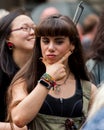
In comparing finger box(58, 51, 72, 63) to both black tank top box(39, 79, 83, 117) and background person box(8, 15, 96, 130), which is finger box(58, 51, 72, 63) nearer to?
background person box(8, 15, 96, 130)

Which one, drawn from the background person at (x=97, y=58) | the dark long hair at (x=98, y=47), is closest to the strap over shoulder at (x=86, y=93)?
the background person at (x=97, y=58)

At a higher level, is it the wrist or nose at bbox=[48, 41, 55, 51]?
nose at bbox=[48, 41, 55, 51]

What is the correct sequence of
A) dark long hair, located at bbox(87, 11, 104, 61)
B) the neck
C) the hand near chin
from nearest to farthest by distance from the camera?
the hand near chin
the neck
dark long hair, located at bbox(87, 11, 104, 61)

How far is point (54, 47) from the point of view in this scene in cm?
504

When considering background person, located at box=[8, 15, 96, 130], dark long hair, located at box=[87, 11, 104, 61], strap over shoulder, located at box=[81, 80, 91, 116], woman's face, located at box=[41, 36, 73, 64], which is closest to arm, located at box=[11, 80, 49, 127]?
background person, located at box=[8, 15, 96, 130]

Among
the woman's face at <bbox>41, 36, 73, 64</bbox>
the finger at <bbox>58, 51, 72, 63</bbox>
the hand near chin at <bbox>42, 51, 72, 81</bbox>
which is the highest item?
the woman's face at <bbox>41, 36, 73, 64</bbox>

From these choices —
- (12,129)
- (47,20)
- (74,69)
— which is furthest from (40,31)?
(12,129)

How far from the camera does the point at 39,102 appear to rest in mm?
4805

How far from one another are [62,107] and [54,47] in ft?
1.49

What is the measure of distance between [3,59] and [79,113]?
3.36 feet

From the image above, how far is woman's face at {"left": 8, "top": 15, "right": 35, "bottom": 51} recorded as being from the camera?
230 inches

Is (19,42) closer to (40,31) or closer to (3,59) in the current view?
(3,59)

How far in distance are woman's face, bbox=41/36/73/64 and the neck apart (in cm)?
72

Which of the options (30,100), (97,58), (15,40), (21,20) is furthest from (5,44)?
(30,100)
